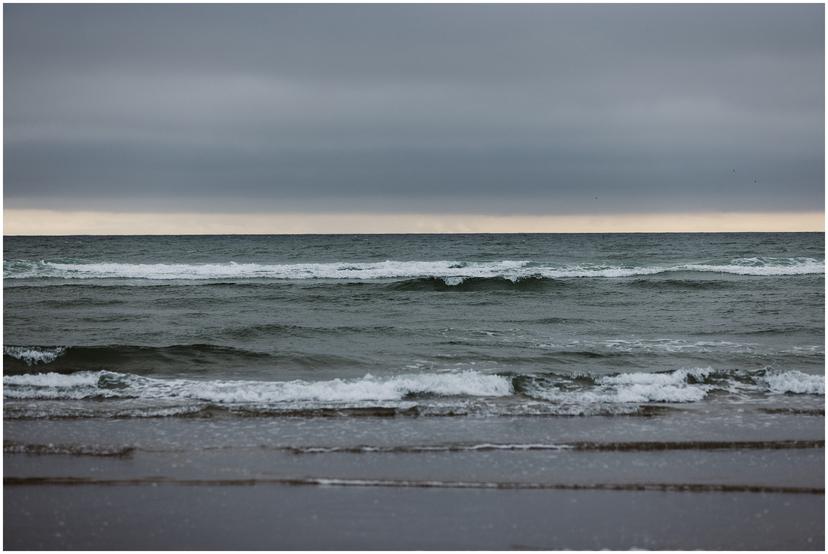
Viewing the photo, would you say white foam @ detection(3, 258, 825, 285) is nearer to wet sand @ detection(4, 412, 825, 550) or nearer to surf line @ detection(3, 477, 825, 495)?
wet sand @ detection(4, 412, 825, 550)

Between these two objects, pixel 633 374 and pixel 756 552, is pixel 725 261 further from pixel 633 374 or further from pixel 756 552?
pixel 756 552

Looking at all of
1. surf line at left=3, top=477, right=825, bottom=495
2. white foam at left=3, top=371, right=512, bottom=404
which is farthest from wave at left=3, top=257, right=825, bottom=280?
surf line at left=3, top=477, right=825, bottom=495

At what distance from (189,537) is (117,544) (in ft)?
1.75

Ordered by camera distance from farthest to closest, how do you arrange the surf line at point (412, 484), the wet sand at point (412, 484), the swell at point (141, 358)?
the swell at point (141, 358), the surf line at point (412, 484), the wet sand at point (412, 484)

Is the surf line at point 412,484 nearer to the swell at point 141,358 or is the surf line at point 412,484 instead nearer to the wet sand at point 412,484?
the wet sand at point 412,484

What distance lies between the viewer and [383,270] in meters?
40.1

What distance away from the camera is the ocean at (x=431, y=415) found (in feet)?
21.2

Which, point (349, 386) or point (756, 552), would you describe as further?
point (349, 386)

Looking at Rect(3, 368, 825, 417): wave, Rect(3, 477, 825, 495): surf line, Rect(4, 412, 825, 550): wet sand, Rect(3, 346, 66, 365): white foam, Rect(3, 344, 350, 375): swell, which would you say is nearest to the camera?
Rect(4, 412, 825, 550): wet sand

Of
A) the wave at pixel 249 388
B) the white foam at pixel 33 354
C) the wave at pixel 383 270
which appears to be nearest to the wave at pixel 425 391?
the wave at pixel 249 388

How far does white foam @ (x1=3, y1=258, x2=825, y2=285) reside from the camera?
3656 centimetres

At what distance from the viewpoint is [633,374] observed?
39.8 ft

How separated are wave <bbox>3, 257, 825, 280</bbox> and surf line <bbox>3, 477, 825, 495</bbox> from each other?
84.7ft

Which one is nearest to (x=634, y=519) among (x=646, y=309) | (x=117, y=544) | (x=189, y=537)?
(x=189, y=537)
